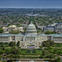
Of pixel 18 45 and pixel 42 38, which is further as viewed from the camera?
pixel 42 38

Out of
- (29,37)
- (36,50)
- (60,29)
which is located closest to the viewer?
(36,50)

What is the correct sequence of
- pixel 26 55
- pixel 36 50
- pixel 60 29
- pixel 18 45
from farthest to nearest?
pixel 60 29 < pixel 18 45 < pixel 36 50 < pixel 26 55

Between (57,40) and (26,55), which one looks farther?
(57,40)

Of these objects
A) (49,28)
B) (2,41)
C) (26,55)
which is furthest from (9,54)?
(49,28)

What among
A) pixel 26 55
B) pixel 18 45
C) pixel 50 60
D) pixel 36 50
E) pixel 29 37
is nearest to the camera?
pixel 50 60

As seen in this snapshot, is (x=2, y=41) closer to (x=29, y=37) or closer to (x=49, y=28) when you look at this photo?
(x=29, y=37)

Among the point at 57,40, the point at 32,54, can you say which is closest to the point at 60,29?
the point at 57,40

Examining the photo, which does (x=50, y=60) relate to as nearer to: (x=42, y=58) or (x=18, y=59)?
(x=42, y=58)

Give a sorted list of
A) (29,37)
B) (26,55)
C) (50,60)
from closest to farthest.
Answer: (50,60) → (26,55) → (29,37)
